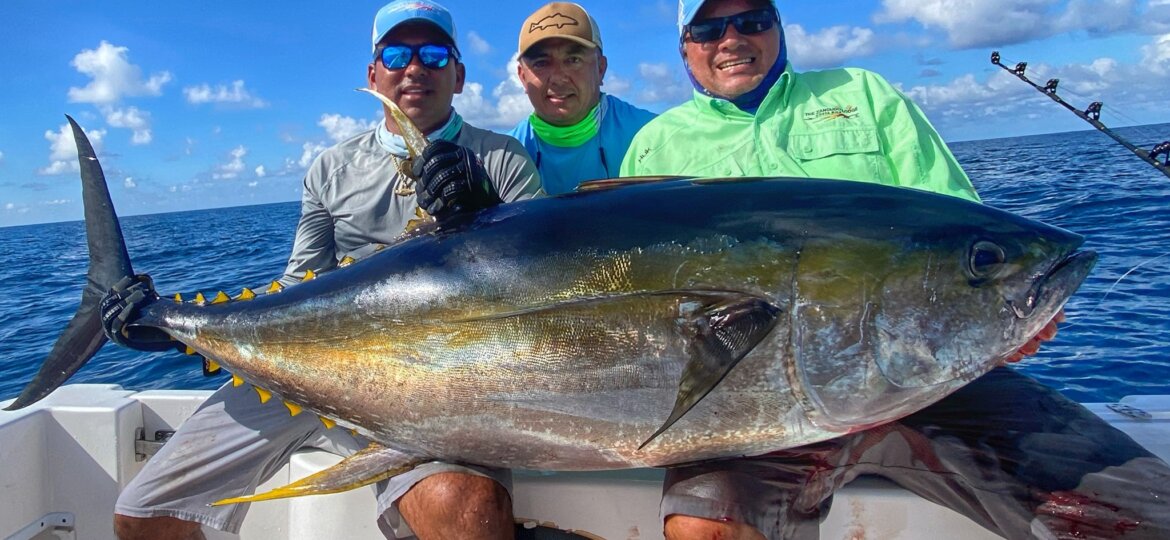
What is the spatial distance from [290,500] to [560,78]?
2.55 metres

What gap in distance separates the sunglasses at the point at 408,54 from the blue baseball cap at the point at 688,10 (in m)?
1.10

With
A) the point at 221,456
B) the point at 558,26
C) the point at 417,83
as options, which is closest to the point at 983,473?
the point at 221,456

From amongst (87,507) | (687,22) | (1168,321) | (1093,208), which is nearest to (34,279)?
(87,507)

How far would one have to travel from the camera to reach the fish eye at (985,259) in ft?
4.95

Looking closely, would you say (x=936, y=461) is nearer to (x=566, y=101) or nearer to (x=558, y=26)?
(x=566, y=101)

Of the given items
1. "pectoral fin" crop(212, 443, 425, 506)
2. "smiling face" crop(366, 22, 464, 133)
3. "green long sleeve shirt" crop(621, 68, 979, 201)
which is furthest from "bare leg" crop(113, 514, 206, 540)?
"green long sleeve shirt" crop(621, 68, 979, 201)

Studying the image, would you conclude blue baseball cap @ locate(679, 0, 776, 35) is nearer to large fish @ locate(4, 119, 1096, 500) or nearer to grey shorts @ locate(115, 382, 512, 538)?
large fish @ locate(4, 119, 1096, 500)

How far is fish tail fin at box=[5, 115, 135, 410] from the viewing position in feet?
8.11

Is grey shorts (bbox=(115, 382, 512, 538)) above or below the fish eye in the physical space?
below

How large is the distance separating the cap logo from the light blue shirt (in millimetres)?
540

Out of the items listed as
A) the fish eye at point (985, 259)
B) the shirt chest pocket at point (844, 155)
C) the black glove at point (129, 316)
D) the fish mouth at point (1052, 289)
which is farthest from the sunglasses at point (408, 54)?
the fish mouth at point (1052, 289)

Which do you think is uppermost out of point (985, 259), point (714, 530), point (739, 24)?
point (739, 24)

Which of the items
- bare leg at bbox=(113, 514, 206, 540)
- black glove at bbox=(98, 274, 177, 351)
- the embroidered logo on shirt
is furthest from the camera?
the embroidered logo on shirt

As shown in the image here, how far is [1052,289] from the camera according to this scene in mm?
1501
